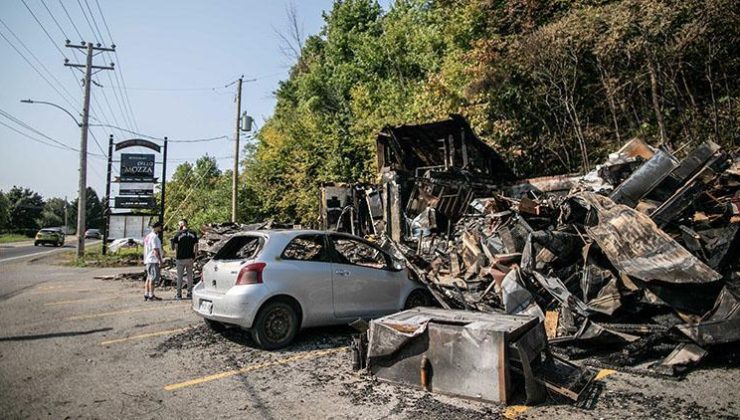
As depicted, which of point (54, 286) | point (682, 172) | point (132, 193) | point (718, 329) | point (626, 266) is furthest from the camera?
point (132, 193)

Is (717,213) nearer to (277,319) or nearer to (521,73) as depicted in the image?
(277,319)

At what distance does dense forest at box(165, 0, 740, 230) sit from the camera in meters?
13.2

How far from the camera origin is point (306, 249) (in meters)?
6.76

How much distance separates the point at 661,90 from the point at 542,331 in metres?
13.6

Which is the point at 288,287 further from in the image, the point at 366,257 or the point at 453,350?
the point at 453,350

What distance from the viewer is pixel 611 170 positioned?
11016mm

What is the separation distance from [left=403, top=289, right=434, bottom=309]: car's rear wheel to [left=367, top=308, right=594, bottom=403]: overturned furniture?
2.37m

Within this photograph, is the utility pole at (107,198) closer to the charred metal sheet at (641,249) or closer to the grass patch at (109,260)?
the grass patch at (109,260)

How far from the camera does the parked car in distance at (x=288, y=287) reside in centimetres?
576

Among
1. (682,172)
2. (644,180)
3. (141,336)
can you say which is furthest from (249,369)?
(682,172)

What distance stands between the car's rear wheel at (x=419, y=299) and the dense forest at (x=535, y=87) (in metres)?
9.66

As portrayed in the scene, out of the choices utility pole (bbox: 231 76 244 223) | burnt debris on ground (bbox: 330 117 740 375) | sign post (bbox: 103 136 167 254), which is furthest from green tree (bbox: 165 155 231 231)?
burnt debris on ground (bbox: 330 117 740 375)

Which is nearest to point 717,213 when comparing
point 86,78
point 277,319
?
point 277,319

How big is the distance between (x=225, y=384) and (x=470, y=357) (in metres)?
2.63
